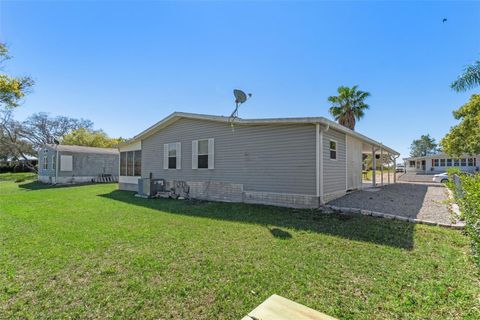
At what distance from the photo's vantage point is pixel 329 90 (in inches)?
739

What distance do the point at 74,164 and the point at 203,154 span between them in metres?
15.3

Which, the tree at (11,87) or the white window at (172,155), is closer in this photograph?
the tree at (11,87)

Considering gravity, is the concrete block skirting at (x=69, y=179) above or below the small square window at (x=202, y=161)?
below

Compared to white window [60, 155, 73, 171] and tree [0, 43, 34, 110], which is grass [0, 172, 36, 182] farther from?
tree [0, 43, 34, 110]

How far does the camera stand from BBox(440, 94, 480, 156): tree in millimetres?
18016

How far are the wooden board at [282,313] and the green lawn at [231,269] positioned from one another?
0.50 meters

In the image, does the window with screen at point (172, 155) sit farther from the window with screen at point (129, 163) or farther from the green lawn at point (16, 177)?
the green lawn at point (16, 177)

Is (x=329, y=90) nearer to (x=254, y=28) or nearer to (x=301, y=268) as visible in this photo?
(x=254, y=28)

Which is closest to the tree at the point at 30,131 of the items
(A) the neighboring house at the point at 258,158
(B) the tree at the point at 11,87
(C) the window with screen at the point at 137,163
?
(B) the tree at the point at 11,87

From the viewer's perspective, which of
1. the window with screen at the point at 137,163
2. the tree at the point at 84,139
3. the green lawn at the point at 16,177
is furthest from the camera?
the tree at the point at 84,139

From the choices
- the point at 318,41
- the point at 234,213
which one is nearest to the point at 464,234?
the point at 234,213

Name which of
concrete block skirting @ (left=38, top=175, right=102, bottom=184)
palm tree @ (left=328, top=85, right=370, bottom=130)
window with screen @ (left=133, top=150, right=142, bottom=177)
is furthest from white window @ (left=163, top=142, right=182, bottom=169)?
palm tree @ (left=328, top=85, right=370, bottom=130)

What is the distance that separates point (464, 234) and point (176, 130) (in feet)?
35.3

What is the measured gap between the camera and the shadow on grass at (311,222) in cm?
476
